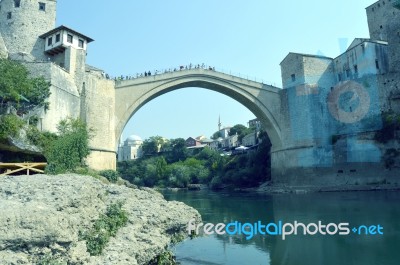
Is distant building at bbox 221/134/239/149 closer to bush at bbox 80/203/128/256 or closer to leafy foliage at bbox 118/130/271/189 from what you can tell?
leafy foliage at bbox 118/130/271/189

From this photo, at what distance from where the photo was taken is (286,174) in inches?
1192

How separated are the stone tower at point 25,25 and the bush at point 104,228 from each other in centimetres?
1865

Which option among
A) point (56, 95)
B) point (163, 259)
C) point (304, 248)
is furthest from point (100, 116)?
point (304, 248)

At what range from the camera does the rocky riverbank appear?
4648 mm

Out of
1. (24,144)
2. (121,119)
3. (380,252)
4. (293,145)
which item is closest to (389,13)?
(293,145)

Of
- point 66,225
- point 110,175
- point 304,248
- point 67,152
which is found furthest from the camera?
point 110,175

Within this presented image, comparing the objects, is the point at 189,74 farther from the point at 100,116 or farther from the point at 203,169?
the point at 203,169

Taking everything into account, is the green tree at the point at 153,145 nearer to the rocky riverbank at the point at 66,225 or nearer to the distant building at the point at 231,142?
the distant building at the point at 231,142

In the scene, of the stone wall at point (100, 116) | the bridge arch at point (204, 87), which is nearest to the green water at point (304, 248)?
the stone wall at point (100, 116)

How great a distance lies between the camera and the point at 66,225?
5.21 meters

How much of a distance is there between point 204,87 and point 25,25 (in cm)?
1471

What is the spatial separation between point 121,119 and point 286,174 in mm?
15494

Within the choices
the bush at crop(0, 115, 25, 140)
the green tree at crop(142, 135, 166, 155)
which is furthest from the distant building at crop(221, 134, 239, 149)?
the bush at crop(0, 115, 25, 140)

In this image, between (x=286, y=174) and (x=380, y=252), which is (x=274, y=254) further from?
(x=286, y=174)
